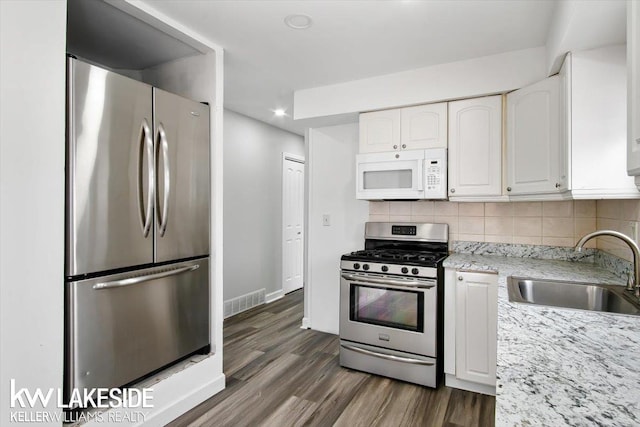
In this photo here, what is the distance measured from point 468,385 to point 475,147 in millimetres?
1718

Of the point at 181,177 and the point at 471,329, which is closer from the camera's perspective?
the point at 181,177

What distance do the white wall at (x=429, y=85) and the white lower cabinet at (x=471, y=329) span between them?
134 cm

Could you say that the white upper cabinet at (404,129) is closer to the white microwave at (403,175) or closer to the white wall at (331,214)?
→ the white microwave at (403,175)

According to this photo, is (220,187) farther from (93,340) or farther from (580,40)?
(580,40)

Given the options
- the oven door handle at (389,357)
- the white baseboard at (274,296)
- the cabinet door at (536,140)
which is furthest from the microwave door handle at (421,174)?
the white baseboard at (274,296)

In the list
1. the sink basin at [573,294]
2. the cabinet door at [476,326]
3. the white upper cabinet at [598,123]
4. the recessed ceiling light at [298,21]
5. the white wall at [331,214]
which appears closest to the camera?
the sink basin at [573,294]

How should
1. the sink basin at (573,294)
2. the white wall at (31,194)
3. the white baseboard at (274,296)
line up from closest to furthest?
1. the white wall at (31,194)
2. the sink basin at (573,294)
3. the white baseboard at (274,296)

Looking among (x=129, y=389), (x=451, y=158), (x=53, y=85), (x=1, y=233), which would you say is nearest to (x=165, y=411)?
(x=129, y=389)

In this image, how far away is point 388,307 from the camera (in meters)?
2.62

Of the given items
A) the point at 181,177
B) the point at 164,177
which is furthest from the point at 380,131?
the point at 164,177

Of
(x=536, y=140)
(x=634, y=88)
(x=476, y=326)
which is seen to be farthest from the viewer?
(x=476, y=326)

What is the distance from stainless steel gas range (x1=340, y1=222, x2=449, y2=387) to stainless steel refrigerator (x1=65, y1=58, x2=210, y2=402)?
43.4 inches

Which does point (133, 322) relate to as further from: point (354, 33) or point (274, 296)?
point (274, 296)

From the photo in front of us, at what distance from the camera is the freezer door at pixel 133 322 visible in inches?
63.6
